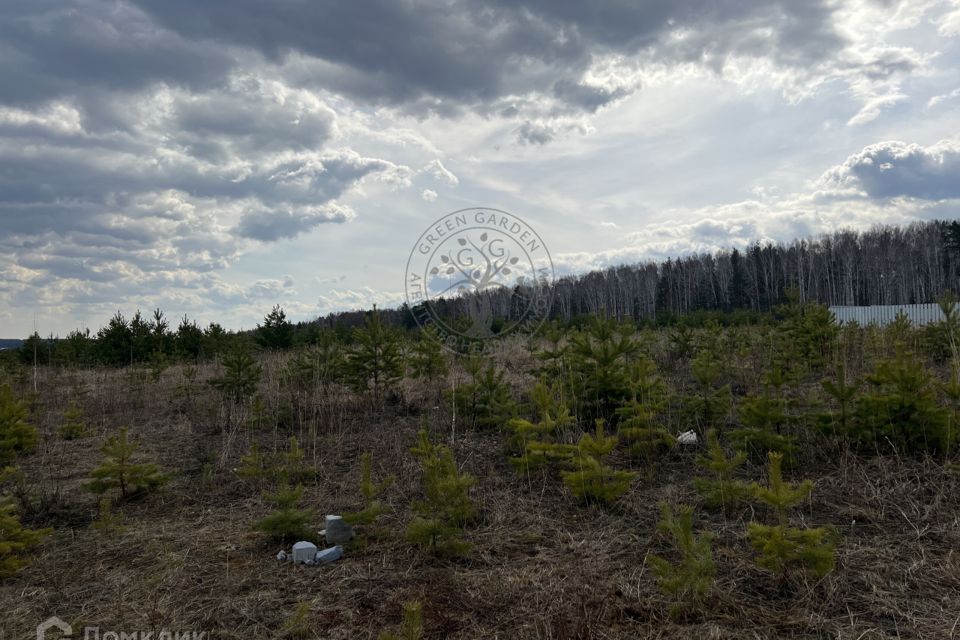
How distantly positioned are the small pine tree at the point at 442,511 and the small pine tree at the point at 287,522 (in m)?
0.85

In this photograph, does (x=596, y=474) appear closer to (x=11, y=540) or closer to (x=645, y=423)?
(x=645, y=423)

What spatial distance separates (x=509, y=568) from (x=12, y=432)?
242 inches

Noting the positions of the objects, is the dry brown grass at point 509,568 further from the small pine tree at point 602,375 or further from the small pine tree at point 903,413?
the small pine tree at point 602,375

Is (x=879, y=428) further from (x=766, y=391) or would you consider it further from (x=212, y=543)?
(x=212, y=543)

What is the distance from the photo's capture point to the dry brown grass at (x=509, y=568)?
9.14ft

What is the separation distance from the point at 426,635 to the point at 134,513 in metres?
3.56

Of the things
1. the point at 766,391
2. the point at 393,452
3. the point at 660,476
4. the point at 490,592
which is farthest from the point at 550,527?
the point at 393,452

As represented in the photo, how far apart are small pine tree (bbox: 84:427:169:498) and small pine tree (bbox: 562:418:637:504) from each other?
3851 millimetres

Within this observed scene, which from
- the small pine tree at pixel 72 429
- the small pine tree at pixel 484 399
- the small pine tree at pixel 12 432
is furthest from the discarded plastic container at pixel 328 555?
the small pine tree at pixel 72 429

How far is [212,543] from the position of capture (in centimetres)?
417

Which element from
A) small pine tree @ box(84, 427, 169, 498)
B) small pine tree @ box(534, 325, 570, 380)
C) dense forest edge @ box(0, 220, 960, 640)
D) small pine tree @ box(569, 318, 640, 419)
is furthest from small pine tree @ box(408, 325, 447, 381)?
small pine tree @ box(84, 427, 169, 498)

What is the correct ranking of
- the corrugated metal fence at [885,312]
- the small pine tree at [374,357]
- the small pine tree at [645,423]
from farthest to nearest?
1. the corrugated metal fence at [885,312]
2. the small pine tree at [374,357]
3. the small pine tree at [645,423]

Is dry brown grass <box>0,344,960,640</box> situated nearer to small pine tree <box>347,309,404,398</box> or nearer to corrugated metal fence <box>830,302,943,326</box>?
small pine tree <box>347,309,404,398</box>

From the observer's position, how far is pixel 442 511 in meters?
4.14
